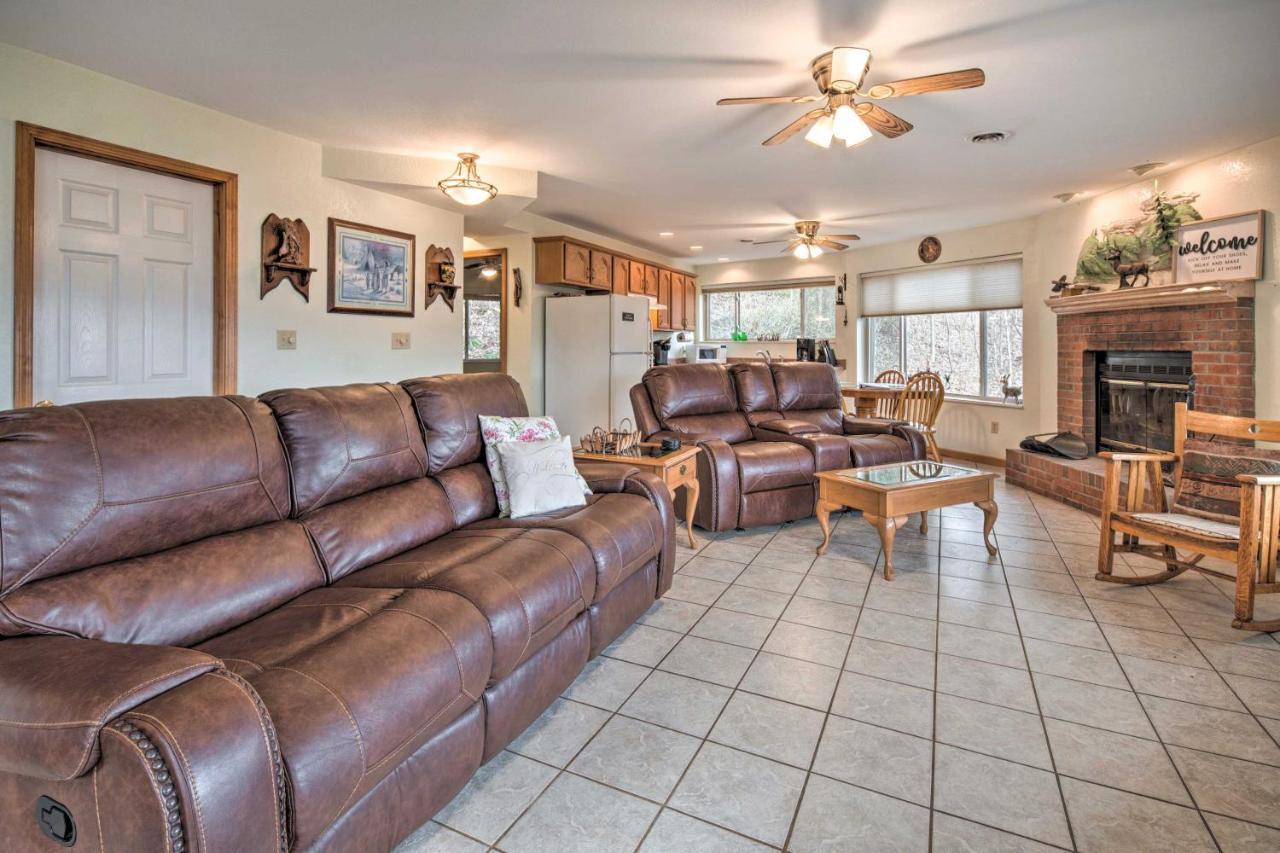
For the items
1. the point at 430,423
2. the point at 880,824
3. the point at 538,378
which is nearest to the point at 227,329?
the point at 430,423

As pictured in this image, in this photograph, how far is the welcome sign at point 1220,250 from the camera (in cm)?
376

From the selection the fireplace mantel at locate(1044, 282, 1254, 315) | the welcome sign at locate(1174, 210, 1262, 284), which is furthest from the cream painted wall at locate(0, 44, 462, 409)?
the welcome sign at locate(1174, 210, 1262, 284)

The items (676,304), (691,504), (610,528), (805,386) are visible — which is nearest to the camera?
(610,528)

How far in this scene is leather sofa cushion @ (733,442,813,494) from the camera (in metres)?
3.99

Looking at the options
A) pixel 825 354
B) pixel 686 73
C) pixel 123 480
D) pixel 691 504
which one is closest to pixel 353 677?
pixel 123 480

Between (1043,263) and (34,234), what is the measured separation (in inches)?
275

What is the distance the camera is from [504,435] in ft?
8.93

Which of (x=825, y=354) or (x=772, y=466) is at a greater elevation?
(x=825, y=354)

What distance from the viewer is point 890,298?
7270 millimetres

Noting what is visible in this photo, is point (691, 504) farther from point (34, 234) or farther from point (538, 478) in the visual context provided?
point (34, 234)

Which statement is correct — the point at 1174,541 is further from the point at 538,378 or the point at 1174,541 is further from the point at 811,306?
the point at 811,306

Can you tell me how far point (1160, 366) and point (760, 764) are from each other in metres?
4.57

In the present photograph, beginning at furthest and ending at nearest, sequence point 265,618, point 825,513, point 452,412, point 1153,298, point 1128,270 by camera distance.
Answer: point 1128,270, point 1153,298, point 825,513, point 452,412, point 265,618

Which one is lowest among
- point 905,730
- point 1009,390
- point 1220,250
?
point 905,730
